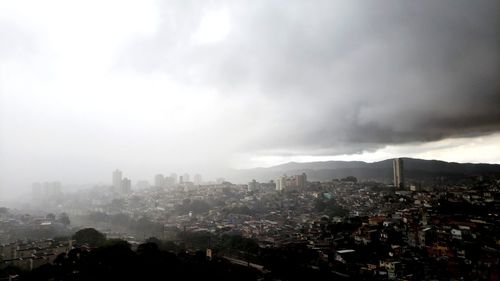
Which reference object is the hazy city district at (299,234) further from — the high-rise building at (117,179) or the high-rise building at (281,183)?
the high-rise building at (117,179)

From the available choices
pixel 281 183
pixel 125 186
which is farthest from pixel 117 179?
pixel 281 183

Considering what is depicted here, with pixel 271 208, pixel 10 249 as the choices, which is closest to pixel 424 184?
pixel 271 208

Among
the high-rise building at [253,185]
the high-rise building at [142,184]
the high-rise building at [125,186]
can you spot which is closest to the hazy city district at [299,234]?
the high-rise building at [253,185]

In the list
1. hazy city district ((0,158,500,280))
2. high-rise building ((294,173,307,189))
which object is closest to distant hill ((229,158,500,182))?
hazy city district ((0,158,500,280))

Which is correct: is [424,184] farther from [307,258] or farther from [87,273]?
[87,273]

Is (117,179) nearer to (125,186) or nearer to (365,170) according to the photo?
(125,186)
